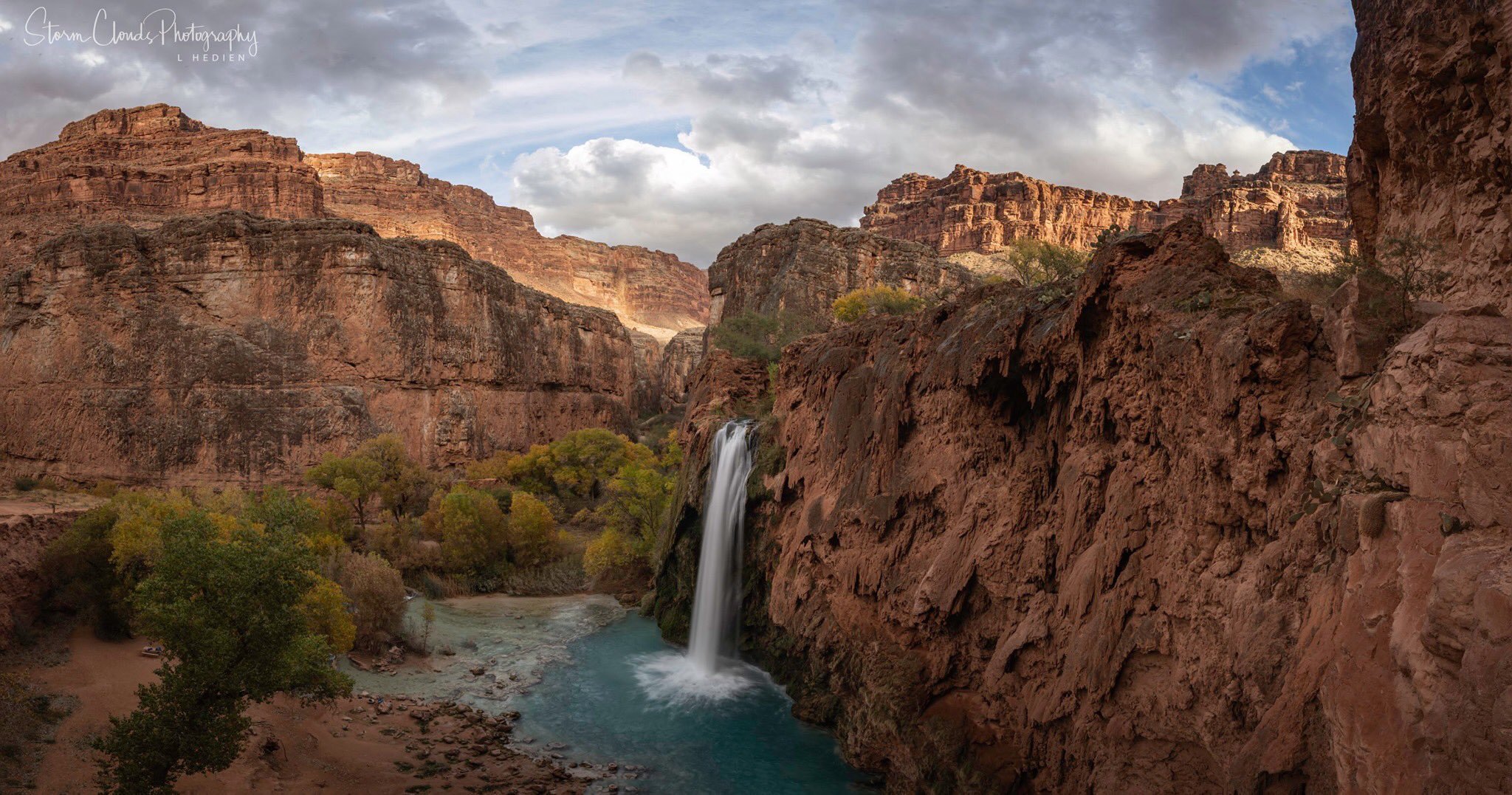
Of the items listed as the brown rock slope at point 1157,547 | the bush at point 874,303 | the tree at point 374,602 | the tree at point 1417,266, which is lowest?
the tree at point 374,602

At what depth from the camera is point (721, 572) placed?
23.9 meters

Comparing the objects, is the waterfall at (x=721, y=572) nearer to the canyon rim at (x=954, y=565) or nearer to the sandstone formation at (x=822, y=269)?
the canyon rim at (x=954, y=565)

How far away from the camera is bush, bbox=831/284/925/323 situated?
4328cm

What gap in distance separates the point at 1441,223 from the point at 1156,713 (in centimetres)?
620

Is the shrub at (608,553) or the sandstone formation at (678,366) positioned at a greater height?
the sandstone formation at (678,366)

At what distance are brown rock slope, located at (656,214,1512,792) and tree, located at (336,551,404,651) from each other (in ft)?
38.7

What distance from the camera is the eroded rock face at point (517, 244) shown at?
122000 mm

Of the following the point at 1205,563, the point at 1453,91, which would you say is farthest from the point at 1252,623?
the point at 1453,91

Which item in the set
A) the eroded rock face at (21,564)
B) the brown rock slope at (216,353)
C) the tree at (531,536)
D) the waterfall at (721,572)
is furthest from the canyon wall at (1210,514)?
the brown rock slope at (216,353)

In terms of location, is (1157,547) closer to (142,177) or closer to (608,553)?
(608,553)

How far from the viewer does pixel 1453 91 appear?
8125 millimetres

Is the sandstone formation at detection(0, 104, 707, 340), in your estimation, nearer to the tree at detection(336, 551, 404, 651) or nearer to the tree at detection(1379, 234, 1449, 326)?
the tree at detection(336, 551, 404, 651)

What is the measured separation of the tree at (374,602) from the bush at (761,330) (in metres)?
25.6

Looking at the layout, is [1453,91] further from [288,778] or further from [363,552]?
[363,552]
